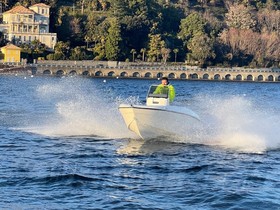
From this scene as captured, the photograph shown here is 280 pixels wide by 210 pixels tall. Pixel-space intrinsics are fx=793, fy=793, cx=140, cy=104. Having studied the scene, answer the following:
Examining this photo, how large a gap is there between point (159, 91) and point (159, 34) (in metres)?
112

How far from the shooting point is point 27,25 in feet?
451

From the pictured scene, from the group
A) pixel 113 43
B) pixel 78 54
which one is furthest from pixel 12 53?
pixel 113 43

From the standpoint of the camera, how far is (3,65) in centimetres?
12362

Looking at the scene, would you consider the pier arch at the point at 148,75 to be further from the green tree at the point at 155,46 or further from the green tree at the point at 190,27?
the green tree at the point at 190,27

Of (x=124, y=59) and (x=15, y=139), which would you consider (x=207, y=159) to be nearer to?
(x=15, y=139)

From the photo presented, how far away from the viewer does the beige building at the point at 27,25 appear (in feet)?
445

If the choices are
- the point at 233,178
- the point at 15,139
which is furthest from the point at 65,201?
the point at 15,139

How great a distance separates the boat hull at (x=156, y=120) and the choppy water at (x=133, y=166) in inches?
18.2

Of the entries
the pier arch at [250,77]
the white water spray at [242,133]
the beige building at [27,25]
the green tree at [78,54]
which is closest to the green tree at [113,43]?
the green tree at [78,54]

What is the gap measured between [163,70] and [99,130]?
335ft

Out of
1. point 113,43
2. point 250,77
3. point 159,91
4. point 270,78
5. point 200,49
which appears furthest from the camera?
point 270,78

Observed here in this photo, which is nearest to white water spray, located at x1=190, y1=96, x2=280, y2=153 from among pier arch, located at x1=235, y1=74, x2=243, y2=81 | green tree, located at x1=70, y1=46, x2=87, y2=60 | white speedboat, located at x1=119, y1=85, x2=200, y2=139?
white speedboat, located at x1=119, y1=85, x2=200, y2=139

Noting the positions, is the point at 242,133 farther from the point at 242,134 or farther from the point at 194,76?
the point at 194,76

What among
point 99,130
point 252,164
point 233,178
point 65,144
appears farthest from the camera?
point 99,130
